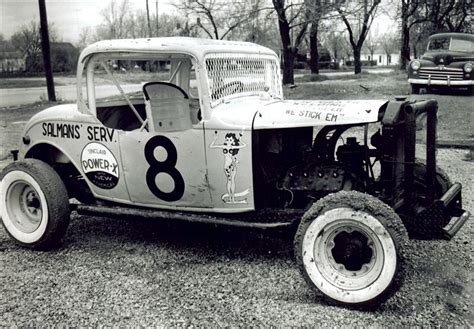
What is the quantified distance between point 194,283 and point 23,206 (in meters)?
2.03

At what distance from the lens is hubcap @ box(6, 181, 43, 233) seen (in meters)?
4.83

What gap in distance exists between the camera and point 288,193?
4.26m

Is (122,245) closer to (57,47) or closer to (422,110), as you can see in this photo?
(422,110)

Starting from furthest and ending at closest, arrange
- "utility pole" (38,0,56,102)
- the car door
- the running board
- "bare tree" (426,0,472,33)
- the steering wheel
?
1. "bare tree" (426,0,472,33)
2. "utility pole" (38,0,56,102)
3. the steering wheel
4. the car door
5. the running board

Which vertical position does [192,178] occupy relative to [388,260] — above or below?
above

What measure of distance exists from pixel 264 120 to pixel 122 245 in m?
1.81

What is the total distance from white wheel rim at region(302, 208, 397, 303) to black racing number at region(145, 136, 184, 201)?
1.24m

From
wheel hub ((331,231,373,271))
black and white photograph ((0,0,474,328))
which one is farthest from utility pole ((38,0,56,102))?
wheel hub ((331,231,373,271))

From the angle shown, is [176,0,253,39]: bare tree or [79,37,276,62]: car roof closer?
[79,37,276,62]: car roof

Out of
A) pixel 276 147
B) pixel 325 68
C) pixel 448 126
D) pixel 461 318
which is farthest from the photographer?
pixel 325 68

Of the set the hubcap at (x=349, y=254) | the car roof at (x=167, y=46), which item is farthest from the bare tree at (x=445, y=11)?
the hubcap at (x=349, y=254)

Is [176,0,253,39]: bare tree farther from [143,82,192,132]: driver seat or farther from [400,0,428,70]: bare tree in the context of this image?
[143,82,192,132]: driver seat

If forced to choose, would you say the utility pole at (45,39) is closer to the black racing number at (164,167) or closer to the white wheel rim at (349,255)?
the black racing number at (164,167)

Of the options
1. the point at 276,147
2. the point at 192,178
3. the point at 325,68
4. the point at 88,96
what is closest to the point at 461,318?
the point at 276,147
